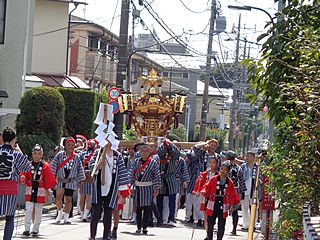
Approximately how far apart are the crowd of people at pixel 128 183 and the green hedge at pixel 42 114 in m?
3.65

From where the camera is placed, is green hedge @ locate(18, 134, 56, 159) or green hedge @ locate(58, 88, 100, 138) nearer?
green hedge @ locate(18, 134, 56, 159)

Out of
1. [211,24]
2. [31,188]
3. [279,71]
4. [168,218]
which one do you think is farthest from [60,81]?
[279,71]

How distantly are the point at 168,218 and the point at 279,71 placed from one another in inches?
421

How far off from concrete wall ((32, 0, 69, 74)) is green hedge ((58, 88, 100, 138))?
410 inches

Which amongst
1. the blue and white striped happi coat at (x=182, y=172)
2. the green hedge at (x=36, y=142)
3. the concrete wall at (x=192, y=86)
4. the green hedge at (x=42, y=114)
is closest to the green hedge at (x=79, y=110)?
the green hedge at (x=42, y=114)

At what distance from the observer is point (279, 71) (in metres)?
9.58

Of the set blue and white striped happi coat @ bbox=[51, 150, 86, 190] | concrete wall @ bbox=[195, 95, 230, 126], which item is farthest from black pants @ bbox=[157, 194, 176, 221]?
concrete wall @ bbox=[195, 95, 230, 126]

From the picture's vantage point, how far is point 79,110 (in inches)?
1303

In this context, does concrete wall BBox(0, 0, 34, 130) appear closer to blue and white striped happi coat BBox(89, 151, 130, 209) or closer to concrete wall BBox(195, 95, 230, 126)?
blue and white striped happi coat BBox(89, 151, 130, 209)

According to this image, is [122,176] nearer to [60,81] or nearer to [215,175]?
[215,175]

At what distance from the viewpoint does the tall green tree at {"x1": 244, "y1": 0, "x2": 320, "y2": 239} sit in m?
8.48

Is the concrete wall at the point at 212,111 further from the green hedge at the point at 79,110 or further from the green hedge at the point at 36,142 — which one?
the green hedge at the point at 36,142

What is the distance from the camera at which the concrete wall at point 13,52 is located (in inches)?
1113

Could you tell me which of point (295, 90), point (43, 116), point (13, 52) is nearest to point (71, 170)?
point (43, 116)
